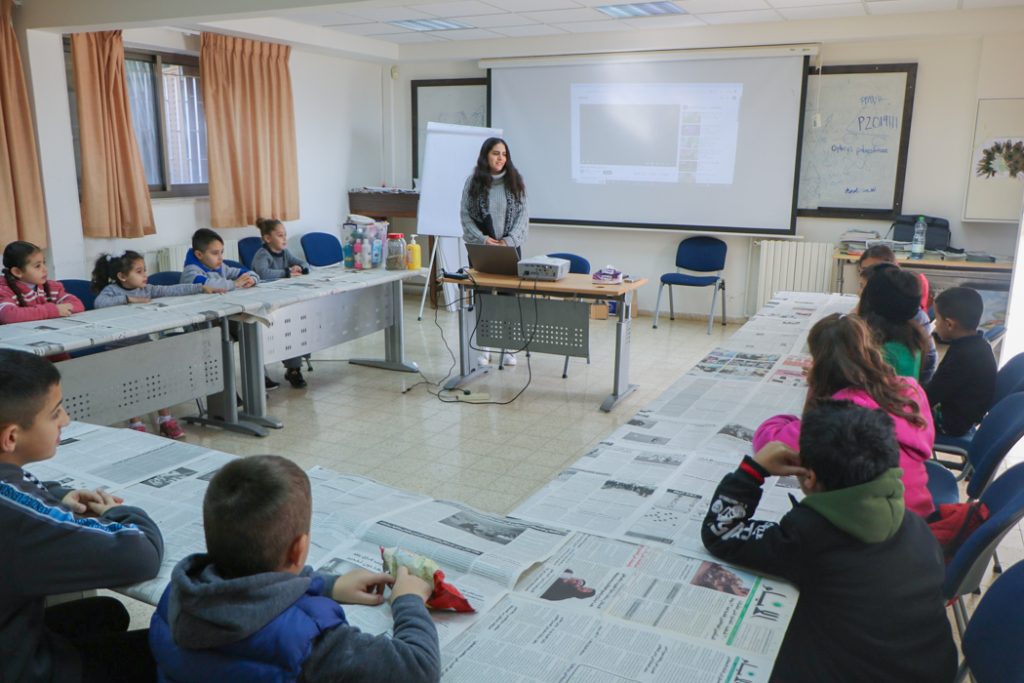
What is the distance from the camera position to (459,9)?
231 inches

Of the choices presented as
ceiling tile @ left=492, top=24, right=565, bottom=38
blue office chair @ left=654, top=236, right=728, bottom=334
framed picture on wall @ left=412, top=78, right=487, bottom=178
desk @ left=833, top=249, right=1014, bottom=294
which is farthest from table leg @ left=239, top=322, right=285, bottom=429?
desk @ left=833, top=249, right=1014, bottom=294

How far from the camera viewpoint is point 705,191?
6.91 metres

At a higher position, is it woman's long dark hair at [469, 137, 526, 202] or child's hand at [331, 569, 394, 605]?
woman's long dark hair at [469, 137, 526, 202]

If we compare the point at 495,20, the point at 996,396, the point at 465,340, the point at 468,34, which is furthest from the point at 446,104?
the point at 996,396

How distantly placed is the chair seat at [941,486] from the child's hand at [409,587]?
1713 millimetres

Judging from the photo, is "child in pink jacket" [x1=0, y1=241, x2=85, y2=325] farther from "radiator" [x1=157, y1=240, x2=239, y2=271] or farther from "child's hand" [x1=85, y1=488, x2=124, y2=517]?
"child's hand" [x1=85, y1=488, x2=124, y2=517]

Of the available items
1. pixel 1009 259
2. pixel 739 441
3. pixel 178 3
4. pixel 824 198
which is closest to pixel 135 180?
pixel 178 3

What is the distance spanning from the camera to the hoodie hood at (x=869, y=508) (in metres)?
1.32

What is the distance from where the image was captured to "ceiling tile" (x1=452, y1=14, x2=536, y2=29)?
6.12m

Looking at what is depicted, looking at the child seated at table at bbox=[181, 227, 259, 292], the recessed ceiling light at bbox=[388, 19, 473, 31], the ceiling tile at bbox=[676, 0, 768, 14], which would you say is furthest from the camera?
the recessed ceiling light at bbox=[388, 19, 473, 31]

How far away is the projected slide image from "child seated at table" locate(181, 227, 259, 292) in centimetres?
376

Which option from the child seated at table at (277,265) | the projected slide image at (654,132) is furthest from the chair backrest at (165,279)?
the projected slide image at (654,132)

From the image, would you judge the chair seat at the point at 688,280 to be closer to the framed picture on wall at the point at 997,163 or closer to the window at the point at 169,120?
the framed picture on wall at the point at 997,163

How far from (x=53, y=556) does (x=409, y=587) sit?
55 cm
